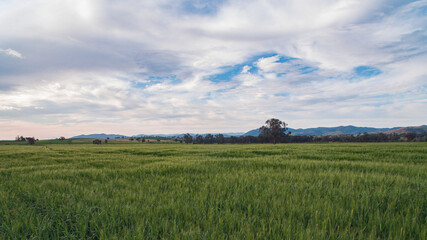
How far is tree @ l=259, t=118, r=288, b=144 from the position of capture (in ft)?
263

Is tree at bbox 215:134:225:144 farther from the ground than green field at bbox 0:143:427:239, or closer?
closer

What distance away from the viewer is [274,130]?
263 feet

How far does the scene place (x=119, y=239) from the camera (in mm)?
2133

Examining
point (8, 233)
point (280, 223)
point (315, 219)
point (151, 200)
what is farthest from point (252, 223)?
point (8, 233)

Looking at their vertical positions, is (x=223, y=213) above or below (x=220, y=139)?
above

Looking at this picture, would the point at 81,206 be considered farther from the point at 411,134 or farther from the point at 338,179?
the point at 411,134

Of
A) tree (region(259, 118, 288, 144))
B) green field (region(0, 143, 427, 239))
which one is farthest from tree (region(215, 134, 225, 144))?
green field (region(0, 143, 427, 239))

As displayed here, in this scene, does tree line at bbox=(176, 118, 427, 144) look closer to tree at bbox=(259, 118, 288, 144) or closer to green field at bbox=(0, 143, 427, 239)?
tree at bbox=(259, 118, 288, 144)

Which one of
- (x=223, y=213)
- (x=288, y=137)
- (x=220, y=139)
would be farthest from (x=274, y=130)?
(x=223, y=213)

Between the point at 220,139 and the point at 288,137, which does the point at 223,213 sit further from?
the point at 220,139

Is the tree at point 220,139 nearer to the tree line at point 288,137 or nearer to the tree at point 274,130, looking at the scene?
the tree line at point 288,137

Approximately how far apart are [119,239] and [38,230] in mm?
1250

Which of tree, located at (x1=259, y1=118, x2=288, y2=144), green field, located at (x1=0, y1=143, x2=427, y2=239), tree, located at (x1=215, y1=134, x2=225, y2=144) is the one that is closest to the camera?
green field, located at (x1=0, y1=143, x2=427, y2=239)

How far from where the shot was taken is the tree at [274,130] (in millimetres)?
80188
